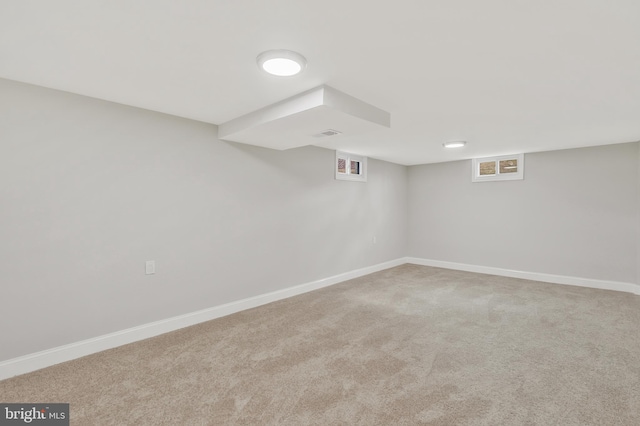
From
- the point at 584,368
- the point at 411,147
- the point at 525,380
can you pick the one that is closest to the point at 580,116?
the point at 411,147

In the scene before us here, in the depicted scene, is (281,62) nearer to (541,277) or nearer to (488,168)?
(488,168)

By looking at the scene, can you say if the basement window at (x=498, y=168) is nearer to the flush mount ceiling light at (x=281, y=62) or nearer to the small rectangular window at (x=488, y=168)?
the small rectangular window at (x=488, y=168)

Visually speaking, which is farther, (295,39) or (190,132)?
(190,132)

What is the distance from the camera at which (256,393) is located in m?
2.00

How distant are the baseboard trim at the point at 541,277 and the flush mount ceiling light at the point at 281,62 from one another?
540 centimetres

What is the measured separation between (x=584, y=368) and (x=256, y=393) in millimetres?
2577

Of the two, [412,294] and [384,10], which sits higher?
[384,10]

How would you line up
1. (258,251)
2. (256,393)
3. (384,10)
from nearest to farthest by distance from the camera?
(384,10) < (256,393) < (258,251)

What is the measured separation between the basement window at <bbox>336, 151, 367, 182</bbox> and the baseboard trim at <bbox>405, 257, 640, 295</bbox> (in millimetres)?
2579

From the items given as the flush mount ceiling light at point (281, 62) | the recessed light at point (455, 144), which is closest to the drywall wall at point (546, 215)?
the recessed light at point (455, 144)

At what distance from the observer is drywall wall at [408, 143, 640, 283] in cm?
441

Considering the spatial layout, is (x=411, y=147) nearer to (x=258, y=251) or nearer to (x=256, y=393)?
(x=258, y=251)

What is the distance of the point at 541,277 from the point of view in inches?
199

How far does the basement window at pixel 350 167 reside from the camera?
16.8 ft
